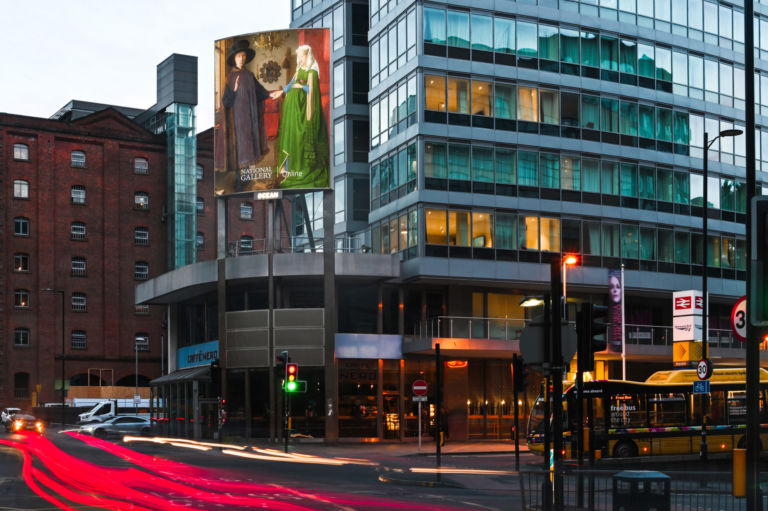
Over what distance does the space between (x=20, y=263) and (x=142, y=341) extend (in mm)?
11266

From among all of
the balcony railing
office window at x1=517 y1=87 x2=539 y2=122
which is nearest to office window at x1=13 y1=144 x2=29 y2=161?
the balcony railing

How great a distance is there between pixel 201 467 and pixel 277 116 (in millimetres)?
23062

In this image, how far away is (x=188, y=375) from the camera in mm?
56031

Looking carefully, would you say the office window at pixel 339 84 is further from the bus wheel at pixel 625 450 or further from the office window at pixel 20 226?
the office window at pixel 20 226

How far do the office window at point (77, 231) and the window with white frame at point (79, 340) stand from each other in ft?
24.5

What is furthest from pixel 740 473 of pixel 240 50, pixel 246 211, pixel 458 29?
pixel 246 211

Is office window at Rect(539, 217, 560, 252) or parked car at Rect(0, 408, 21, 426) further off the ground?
office window at Rect(539, 217, 560, 252)

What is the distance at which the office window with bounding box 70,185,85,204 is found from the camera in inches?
3469

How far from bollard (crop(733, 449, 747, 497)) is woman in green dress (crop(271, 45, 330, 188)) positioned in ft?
Result: 130

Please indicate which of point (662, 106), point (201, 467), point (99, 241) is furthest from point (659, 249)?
point (99, 241)

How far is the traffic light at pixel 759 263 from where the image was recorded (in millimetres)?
8391

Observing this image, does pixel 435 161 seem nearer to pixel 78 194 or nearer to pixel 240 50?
pixel 240 50

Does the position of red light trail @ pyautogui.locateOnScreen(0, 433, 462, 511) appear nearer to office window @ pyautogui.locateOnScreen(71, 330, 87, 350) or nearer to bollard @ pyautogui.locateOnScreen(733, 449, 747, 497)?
bollard @ pyautogui.locateOnScreen(733, 449, 747, 497)

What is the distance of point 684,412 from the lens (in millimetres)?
37312
